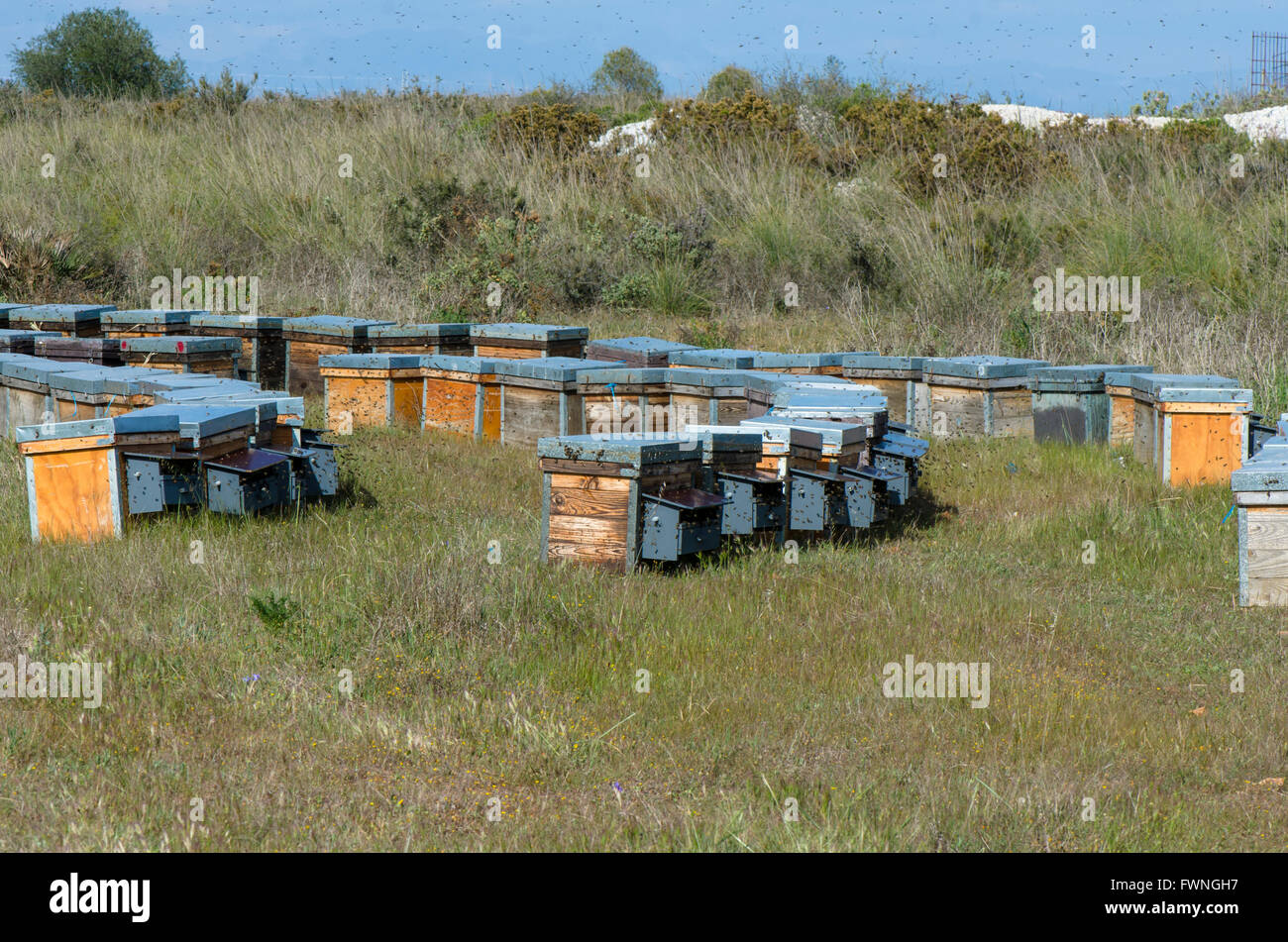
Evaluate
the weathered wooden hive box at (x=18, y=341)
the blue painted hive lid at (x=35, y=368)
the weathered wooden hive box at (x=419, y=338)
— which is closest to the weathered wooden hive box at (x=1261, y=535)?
the weathered wooden hive box at (x=419, y=338)

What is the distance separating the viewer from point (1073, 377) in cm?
1015

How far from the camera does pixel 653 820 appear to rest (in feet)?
12.8

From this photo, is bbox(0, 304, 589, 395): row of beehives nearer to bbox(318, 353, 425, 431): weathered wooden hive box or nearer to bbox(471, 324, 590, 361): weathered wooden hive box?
bbox(471, 324, 590, 361): weathered wooden hive box

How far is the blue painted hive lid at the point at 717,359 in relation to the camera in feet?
31.5

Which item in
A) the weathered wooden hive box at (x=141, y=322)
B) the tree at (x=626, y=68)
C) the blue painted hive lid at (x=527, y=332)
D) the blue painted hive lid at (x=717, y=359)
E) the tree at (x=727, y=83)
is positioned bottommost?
the blue painted hive lid at (x=717, y=359)

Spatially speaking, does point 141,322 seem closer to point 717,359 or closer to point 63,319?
point 63,319

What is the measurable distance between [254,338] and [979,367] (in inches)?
255

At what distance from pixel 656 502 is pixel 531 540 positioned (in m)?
1.01

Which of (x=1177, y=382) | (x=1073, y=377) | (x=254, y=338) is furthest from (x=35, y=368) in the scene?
(x=1177, y=382)

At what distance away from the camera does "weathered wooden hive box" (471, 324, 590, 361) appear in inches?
434

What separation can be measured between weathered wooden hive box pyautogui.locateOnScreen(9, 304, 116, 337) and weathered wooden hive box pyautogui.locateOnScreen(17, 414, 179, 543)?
5.32 meters

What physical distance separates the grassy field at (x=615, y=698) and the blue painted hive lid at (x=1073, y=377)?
2580mm

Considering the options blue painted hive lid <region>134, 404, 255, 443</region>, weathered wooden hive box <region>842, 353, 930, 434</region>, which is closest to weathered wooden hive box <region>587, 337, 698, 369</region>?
weathered wooden hive box <region>842, 353, 930, 434</region>

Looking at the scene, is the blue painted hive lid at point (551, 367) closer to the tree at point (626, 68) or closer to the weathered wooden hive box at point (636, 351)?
the weathered wooden hive box at point (636, 351)
